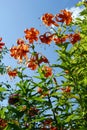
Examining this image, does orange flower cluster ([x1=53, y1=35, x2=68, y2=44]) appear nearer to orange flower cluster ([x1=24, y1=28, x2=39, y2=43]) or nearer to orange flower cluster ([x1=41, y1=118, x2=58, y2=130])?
orange flower cluster ([x1=24, y1=28, x2=39, y2=43])

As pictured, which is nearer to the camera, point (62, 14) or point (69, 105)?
point (69, 105)

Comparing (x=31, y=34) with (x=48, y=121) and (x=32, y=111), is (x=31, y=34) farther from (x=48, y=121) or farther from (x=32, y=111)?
(x=48, y=121)

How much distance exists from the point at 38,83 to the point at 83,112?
1.31m

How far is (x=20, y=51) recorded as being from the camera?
7.54 m

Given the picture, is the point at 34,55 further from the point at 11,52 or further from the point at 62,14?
the point at 62,14

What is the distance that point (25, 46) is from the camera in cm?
765

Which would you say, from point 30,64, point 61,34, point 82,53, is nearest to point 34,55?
point 30,64

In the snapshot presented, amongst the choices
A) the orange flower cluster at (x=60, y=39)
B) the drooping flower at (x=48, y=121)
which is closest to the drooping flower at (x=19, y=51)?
the orange flower cluster at (x=60, y=39)

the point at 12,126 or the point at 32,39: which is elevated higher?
the point at 32,39

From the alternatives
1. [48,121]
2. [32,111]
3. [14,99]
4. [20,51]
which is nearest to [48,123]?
[48,121]

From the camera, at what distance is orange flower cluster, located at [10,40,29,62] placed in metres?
7.54

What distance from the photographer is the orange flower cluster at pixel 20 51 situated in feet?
24.7

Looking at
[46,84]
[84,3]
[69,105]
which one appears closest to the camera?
[69,105]

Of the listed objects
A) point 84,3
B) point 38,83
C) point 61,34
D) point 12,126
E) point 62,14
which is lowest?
point 12,126
